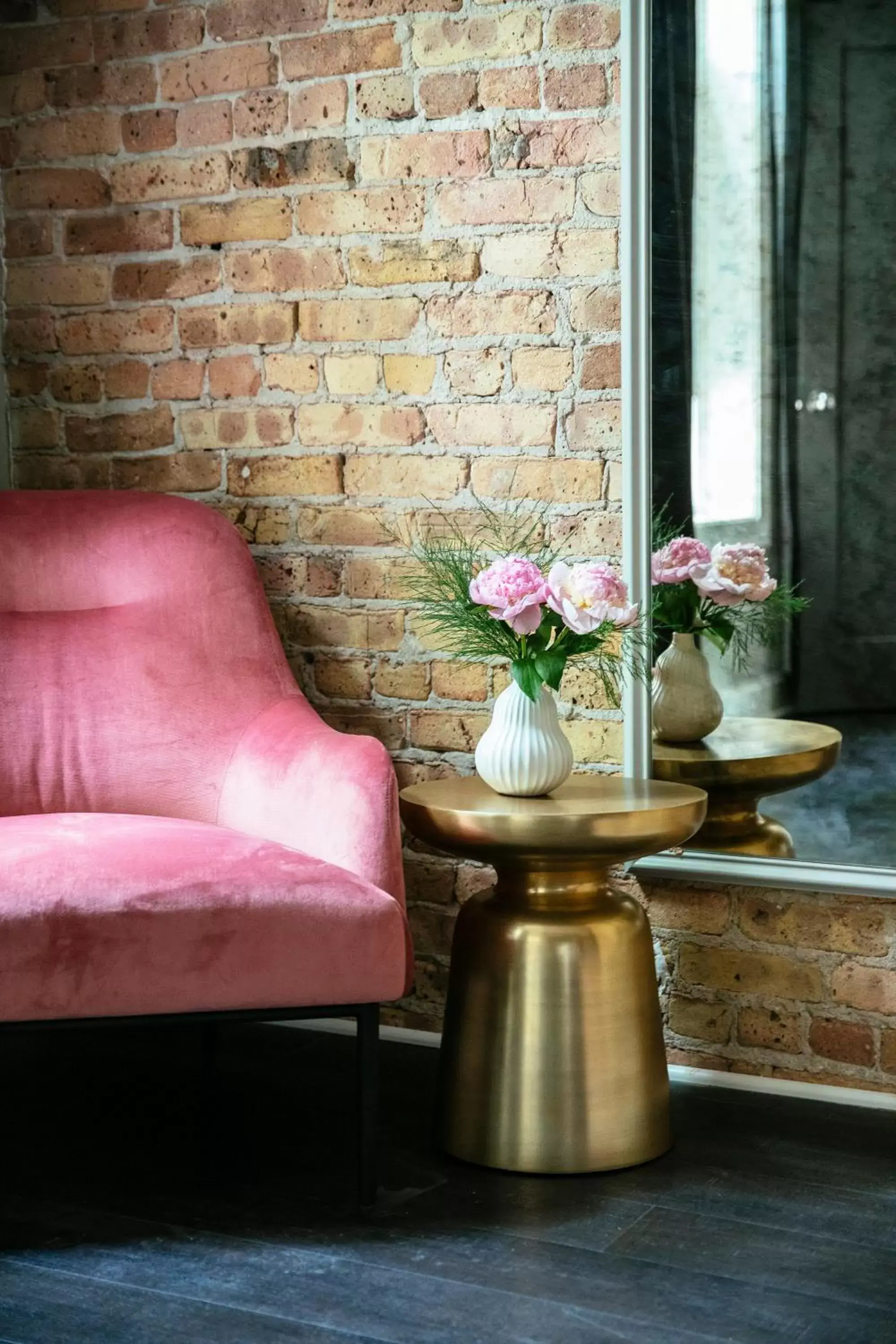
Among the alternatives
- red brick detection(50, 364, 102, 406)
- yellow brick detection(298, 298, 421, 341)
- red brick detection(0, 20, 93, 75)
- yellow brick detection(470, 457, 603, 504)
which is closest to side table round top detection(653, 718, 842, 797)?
yellow brick detection(470, 457, 603, 504)

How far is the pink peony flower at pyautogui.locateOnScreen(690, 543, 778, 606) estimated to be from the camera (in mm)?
2439

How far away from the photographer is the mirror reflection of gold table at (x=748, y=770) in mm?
2436

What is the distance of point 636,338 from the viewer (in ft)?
8.23

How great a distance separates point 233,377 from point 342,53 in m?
0.62

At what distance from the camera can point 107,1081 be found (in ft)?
8.50

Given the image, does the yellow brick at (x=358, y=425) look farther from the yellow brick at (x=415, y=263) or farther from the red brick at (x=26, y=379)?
the red brick at (x=26, y=379)

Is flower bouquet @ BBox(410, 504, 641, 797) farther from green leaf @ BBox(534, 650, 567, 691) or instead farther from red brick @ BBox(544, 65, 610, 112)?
red brick @ BBox(544, 65, 610, 112)

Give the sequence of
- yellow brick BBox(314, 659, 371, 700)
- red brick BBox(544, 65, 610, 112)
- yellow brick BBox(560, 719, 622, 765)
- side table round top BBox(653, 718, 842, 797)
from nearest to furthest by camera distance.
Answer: side table round top BBox(653, 718, 842, 797) → red brick BBox(544, 65, 610, 112) → yellow brick BBox(560, 719, 622, 765) → yellow brick BBox(314, 659, 371, 700)

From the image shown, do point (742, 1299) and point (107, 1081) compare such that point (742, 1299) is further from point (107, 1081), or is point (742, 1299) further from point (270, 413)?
point (270, 413)

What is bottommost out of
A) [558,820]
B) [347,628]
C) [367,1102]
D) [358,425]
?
[367,1102]

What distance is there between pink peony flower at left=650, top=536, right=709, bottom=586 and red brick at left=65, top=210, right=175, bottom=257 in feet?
3.86

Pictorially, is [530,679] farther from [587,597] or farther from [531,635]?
[587,597]

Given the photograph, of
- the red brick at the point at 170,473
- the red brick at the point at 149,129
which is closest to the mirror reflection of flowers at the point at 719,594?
→ the red brick at the point at 170,473

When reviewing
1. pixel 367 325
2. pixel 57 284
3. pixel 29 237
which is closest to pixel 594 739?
pixel 367 325
